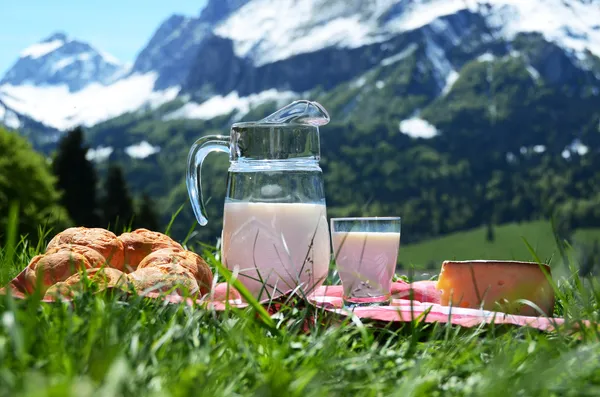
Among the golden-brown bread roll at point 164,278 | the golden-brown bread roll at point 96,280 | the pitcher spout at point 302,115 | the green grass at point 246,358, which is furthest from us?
the pitcher spout at point 302,115

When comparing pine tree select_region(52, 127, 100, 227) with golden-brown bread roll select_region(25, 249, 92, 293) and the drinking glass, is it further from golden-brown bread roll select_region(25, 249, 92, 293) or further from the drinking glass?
the drinking glass

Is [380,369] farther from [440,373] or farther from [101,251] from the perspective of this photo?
[101,251]

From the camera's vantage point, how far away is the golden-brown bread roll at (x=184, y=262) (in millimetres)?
3289

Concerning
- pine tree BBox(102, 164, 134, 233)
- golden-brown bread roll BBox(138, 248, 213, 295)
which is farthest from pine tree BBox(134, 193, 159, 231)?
golden-brown bread roll BBox(138, 248, 213, 295)

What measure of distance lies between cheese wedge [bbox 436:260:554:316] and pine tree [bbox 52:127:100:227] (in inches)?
2350

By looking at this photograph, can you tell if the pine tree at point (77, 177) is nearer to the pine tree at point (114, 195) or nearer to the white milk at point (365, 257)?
→ the pine tree at point (114, 195)

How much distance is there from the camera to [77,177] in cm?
6153

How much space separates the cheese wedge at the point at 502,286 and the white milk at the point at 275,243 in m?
0.65

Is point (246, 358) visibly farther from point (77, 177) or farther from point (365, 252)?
point (77, 177)

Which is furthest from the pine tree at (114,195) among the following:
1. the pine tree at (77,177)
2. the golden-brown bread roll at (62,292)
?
the golden-brown bread roll at (62,292)

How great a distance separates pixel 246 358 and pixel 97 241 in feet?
4.89

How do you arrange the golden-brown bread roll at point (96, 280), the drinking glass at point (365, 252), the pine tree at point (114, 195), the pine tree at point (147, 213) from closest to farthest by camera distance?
the golden-brown bread roll at point (96, 280) → the drinking glass at point (365, 252) → the pine tree at point (147, 213) → the pine tree at point (114, 195)

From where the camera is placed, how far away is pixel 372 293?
347 cm

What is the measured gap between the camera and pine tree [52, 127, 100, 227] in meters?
61.1
